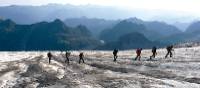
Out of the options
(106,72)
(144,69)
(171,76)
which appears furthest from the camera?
(144,69)

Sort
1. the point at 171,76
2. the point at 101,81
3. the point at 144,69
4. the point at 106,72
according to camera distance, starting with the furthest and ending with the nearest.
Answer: the point at 144,69
the point at 106,72
the point at 171,76
the point at 101,81

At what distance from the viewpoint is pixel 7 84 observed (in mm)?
41344

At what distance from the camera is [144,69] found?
172ft

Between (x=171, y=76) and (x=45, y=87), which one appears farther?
(x=171, y=76)

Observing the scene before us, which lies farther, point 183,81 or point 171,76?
point 171,76

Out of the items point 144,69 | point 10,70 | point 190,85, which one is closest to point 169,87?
point 190,85

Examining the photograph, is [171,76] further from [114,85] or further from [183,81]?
[114,85]

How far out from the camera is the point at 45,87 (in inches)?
1506

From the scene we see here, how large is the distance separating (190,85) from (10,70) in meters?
25.1

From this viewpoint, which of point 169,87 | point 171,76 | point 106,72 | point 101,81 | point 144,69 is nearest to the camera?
point 169,87

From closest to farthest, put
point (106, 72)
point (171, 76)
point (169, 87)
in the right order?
point (169, 87) → point (171, 76) → point (106, 72)

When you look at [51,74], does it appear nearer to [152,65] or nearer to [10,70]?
[10,70]

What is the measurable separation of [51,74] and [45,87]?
9278mm

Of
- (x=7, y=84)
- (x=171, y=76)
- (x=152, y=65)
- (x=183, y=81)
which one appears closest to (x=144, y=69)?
(x=152, y=65)
